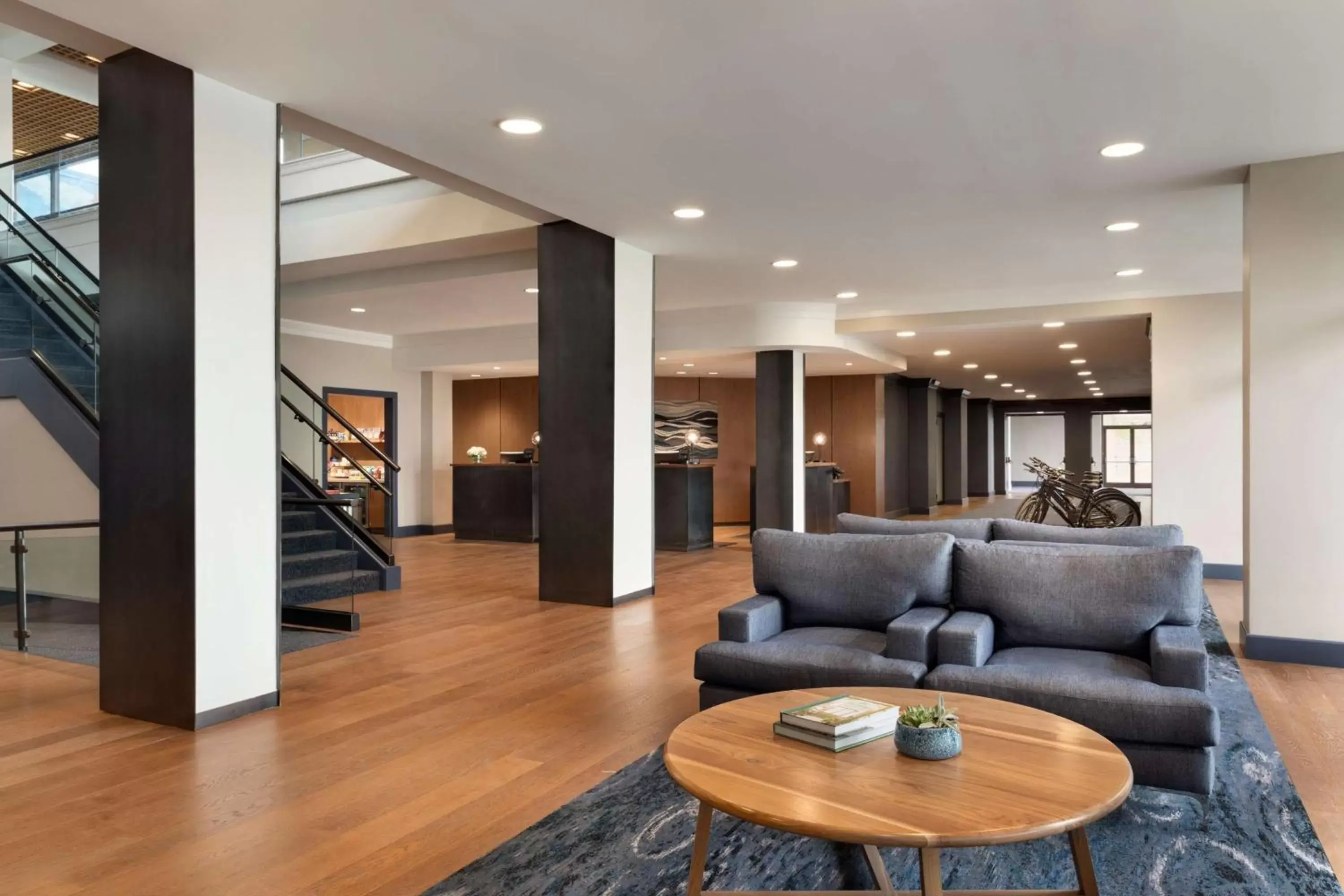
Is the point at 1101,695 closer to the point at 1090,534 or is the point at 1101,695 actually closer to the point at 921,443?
the point at 1090,534

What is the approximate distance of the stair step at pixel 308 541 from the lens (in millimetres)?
6777

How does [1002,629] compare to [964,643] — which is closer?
[964,643]

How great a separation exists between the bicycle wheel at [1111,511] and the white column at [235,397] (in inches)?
355

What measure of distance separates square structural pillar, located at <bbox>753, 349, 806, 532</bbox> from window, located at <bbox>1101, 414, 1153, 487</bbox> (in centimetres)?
1739

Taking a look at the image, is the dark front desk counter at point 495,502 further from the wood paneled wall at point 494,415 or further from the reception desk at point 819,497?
the reception desk at point 819,497

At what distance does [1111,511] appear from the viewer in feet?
34.5

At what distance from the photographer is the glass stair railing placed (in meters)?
6.54

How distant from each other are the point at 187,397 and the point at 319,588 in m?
2.93

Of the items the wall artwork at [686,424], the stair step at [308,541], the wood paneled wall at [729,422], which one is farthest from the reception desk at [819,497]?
the stair step at [308,541]

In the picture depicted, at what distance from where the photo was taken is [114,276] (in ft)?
13.1

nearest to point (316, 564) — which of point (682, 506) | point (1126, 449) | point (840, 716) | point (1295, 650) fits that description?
point (682, 506)

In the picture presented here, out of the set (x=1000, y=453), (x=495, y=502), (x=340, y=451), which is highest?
(x=340, y=451)

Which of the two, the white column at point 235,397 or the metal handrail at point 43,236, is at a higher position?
the metal handrail at point 43,236

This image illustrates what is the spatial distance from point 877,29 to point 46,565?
18.0 feet
